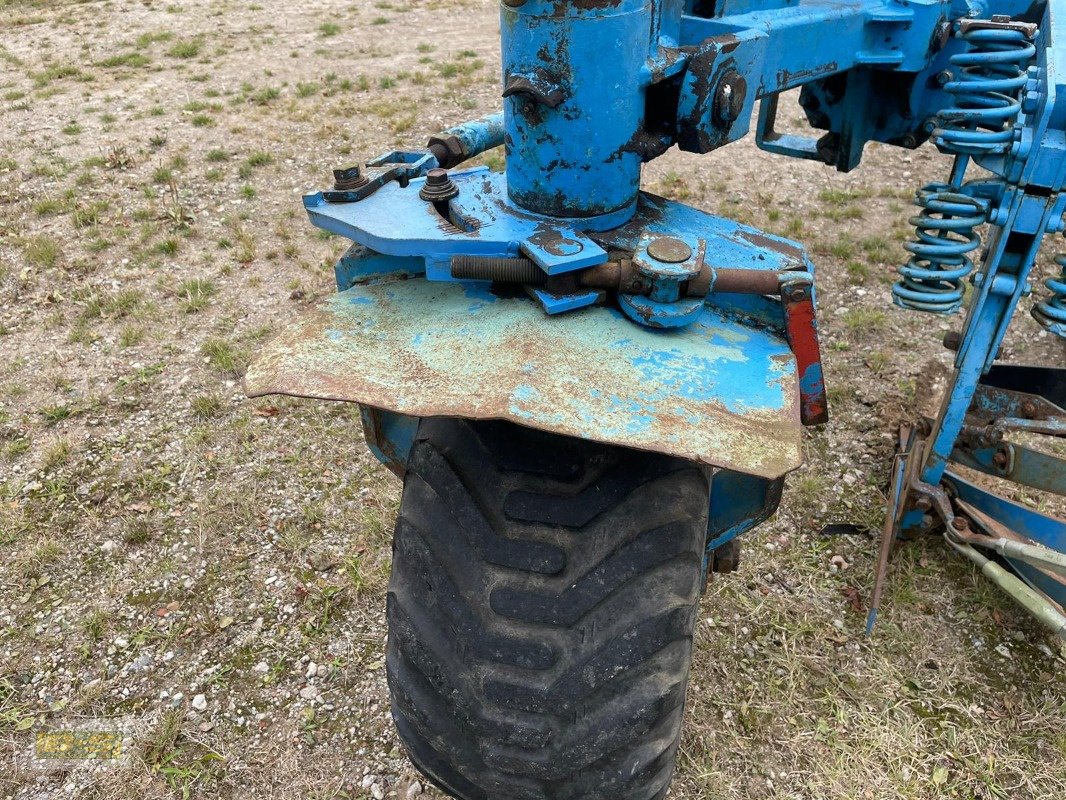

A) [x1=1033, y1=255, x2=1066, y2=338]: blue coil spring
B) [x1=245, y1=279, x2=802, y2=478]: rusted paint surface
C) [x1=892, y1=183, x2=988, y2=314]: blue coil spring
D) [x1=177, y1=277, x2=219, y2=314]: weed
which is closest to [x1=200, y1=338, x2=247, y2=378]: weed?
[x1=177, y1=277, x2=219, y2=314]: weed

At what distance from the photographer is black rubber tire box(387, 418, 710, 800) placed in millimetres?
1367

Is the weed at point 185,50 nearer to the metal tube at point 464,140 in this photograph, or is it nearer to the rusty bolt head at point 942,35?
the metal tube at point 464,140

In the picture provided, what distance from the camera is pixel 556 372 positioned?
1320 mm

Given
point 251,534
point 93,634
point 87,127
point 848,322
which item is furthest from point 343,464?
point 87,127

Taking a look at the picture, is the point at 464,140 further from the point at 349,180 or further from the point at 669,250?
the point at 669,250

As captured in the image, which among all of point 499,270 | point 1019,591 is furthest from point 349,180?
point 1019,591

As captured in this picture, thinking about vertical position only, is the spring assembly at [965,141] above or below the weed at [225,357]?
above

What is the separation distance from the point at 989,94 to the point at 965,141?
20 cm

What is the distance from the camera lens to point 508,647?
1.37 meters

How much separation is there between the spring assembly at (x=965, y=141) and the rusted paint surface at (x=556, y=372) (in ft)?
3.19

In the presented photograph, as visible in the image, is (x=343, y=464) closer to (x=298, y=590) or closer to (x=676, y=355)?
(x=298, y=590)

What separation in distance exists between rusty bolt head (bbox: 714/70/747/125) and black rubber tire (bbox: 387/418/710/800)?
30.3 inches

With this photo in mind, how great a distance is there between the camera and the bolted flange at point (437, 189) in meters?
1.68

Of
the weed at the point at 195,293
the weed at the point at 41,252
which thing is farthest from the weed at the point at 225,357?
the weed at the point at 41,252
